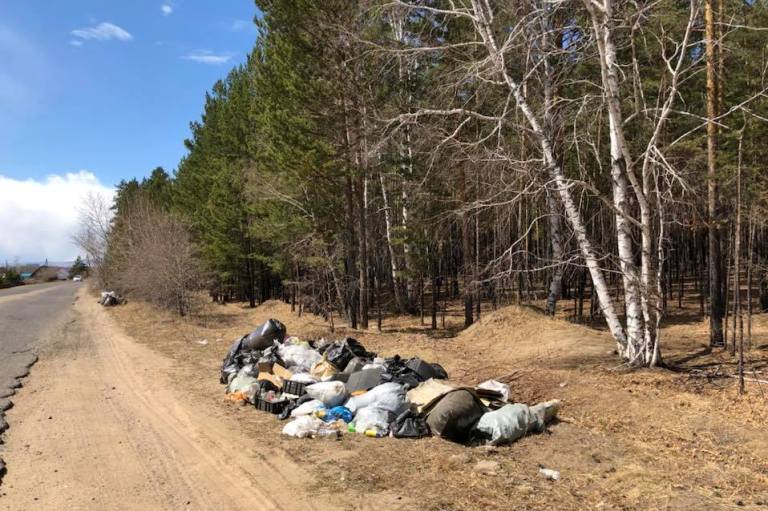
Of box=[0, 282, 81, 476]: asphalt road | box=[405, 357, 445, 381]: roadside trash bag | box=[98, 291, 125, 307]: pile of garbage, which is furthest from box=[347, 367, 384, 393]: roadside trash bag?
box=[98, 291, 125, 307]: pile of garbage

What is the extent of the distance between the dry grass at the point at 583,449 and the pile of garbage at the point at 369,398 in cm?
22

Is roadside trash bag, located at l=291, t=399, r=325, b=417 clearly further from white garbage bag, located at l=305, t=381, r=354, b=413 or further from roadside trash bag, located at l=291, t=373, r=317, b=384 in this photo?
roadside trash bag, located at l=291, t=373, r=317, b=384

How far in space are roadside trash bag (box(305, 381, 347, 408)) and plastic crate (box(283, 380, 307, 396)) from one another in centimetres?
24

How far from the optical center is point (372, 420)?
6586 mm

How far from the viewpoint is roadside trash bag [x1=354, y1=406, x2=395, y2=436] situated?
256 inches

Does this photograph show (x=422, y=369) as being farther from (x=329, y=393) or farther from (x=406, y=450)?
(x=406, y=450)

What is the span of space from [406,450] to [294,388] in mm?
2456

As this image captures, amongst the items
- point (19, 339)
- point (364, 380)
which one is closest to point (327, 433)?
point (364, 380)

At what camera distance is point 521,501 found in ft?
15.0

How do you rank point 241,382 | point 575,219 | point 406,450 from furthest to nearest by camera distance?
1. point 575,219
2. point 241,382
3. point 406,450

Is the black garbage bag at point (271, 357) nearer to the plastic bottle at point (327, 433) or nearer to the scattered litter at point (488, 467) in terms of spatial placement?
the plastic bottle at point (327, 433)

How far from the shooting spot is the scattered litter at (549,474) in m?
5.16

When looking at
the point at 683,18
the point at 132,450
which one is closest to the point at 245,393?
the point at 132,450

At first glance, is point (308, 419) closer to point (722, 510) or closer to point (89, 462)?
point (89, 462)
